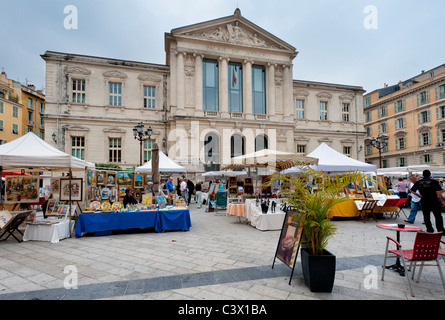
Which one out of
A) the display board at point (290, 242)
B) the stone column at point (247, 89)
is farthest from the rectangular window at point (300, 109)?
the display board at point (290, 242)

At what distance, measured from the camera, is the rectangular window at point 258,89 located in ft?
84.3

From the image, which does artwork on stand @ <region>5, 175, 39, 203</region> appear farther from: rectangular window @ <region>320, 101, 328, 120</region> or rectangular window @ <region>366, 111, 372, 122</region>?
rectangular window @ <region>366, 111, 372, 122</region>

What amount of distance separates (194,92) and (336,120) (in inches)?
676

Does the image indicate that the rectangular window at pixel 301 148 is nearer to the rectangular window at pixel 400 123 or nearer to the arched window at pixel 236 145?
the arched window at pixel 236 145

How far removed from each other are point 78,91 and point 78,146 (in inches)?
195

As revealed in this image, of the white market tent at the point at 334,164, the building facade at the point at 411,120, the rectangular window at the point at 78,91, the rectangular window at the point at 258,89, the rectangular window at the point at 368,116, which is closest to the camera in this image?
the white market tent at the point at 334,164

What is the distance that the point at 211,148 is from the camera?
23906mm

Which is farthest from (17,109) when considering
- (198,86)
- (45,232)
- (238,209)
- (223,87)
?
(238,209)

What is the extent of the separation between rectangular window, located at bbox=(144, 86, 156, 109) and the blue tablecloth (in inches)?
717

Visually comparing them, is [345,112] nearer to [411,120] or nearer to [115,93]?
[411,120]

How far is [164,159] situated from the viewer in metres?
14.0

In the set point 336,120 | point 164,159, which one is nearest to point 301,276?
point 164,159

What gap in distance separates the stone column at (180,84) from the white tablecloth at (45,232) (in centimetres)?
1712
